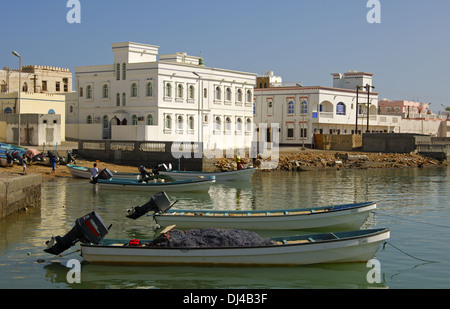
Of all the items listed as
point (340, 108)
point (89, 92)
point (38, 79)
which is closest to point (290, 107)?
point (340, 108)

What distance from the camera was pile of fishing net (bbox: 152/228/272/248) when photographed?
16.1 meters

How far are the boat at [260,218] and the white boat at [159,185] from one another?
1124 centimetres

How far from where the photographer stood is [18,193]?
24.8 metres

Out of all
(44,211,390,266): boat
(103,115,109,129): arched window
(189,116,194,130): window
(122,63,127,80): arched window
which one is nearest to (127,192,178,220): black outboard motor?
(44,211,390,266): boat

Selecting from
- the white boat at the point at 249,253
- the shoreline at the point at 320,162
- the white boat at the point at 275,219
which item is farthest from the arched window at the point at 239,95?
the white boat at the point at 249,253

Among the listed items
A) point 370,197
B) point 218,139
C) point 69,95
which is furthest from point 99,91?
point 370,197

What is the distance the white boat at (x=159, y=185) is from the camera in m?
32.6

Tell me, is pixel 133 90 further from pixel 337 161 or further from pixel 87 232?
pixel 87 232

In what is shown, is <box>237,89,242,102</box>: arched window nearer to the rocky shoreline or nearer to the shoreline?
the shoreline

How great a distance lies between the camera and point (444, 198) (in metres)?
33.5

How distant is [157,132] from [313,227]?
34588mm

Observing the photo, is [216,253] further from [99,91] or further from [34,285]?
[99,91]

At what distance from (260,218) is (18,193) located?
1084cm

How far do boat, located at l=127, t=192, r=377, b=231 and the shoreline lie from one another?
2227 centimetres
